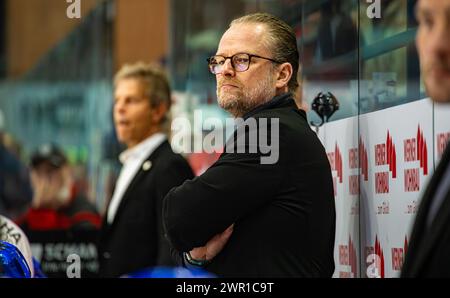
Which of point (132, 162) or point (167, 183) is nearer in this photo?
point (167, 183)

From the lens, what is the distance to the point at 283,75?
2.73 m

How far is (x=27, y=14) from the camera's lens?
23.5ft

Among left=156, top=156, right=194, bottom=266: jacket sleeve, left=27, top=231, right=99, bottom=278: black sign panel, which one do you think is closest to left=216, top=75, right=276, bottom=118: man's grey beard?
left=156, top=156, right=194, bottom=266: jacket sleeve

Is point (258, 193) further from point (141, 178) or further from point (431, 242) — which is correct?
point (141, 178)

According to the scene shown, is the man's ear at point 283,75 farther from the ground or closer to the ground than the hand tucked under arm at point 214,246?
farther from the ground

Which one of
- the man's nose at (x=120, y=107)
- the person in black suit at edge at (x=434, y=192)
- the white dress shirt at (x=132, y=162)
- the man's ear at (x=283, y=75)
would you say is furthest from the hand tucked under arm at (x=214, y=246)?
the man's nose at (x=120, y=107)

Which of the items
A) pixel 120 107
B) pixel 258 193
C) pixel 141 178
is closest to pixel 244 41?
pixel 258 193

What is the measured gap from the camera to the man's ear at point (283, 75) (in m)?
2.72

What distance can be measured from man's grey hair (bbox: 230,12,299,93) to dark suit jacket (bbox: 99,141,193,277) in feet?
2.86

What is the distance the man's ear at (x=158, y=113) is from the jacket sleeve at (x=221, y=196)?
5.04ft

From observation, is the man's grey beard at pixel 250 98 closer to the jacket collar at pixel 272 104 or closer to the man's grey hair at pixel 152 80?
the jacket collar at pixel 272 104

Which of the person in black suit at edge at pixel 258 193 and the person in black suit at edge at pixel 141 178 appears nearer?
the person in black suit at edge at pixel 258 193

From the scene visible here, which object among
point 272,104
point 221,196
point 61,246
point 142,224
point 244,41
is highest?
point 244,41

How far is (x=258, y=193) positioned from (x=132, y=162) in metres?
1.58
